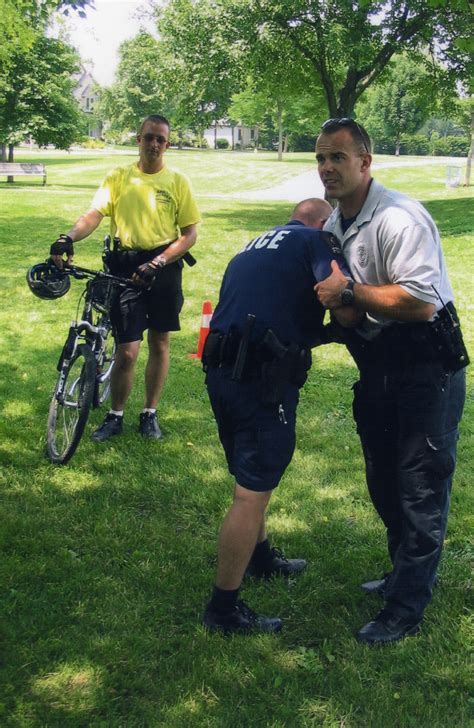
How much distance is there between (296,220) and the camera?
11.0 feet

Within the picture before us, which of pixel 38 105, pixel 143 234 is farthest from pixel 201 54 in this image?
pixel 38 105

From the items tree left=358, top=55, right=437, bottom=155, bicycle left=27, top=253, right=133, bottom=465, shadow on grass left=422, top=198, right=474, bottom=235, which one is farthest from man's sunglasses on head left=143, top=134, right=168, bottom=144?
tree left=358, top=55, right=437, bottom=155

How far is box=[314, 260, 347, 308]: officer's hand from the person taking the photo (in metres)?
2.84

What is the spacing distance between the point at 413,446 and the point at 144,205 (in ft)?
9.91

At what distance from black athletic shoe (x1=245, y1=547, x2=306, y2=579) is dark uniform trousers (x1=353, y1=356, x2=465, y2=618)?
0.63 metres

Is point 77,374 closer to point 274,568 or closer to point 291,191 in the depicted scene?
point 274,568

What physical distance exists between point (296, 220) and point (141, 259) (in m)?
2.24

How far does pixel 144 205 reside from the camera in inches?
210

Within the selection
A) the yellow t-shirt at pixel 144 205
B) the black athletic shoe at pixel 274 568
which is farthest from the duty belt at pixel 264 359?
the yellow t-shirt at pixel 144 205

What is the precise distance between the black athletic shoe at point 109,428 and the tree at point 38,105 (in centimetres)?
3388

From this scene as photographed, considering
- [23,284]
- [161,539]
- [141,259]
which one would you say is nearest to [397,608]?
[161,539]

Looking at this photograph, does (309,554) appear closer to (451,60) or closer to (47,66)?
(451,60)

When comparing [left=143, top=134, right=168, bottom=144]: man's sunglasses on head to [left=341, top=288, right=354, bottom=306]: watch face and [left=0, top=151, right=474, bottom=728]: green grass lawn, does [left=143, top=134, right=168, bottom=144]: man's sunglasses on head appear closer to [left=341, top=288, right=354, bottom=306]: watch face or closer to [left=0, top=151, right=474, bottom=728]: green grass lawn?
[left=0, top=151, right=474, bottom=728]: green grass lawn

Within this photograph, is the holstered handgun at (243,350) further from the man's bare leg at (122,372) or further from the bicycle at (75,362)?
the man's bare leg at (122,372)
